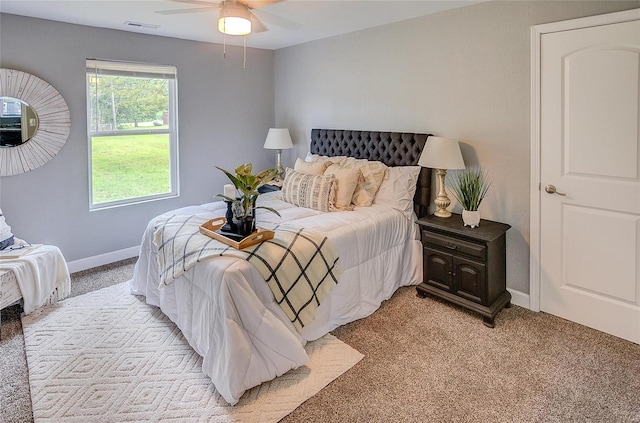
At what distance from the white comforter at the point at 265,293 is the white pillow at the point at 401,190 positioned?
100mm

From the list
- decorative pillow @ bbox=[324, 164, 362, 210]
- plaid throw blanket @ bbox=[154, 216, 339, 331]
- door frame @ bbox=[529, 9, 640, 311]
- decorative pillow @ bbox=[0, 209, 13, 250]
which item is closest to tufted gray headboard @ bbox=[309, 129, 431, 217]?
decorative pillow @ bbox=[324, 164, 362, 210]

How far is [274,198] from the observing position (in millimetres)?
3820

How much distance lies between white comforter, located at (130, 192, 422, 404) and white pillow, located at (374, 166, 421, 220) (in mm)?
100

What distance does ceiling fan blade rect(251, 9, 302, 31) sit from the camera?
3.32 metres

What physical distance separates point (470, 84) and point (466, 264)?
1525 millimetres

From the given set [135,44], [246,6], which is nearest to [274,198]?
[246,6]

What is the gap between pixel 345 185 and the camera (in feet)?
11.3

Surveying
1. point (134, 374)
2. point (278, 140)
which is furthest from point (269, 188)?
point (134, 374)

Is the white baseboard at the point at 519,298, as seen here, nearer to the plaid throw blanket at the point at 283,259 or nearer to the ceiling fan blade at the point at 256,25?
the plaid throw blanket at the point at 283,259

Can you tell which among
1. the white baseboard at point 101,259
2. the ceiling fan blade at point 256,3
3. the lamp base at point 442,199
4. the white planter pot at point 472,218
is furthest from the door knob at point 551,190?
the white baseboard at point 101,259

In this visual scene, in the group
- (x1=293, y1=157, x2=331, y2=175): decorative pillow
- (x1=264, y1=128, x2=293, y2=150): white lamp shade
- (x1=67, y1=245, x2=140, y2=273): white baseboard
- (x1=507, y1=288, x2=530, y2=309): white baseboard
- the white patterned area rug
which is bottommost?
the white patterned area rug

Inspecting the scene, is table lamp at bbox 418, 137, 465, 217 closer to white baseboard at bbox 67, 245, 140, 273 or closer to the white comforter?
the white comforter

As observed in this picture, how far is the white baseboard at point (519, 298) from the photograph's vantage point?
3102 mm

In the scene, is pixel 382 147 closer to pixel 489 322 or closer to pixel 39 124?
pixel 489 322
